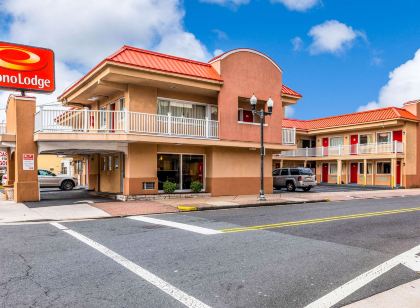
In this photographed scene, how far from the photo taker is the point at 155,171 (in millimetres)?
18531

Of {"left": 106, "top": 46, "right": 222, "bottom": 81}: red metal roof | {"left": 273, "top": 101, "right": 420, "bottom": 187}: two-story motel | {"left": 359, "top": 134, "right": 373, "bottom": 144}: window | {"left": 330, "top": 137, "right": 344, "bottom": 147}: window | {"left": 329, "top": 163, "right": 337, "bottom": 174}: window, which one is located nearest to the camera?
{"left": 106, "top": 46, "right": 222, "bottom": 81}: red metal roof

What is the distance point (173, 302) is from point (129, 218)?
8.08 metres

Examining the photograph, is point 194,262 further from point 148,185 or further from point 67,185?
point 67,185

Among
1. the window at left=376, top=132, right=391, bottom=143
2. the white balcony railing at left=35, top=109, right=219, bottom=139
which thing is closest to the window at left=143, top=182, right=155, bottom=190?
the white balcony railing at left=35, top=109, right=219, bottom=139

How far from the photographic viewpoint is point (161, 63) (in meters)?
18.4

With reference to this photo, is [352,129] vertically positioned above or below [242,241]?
above

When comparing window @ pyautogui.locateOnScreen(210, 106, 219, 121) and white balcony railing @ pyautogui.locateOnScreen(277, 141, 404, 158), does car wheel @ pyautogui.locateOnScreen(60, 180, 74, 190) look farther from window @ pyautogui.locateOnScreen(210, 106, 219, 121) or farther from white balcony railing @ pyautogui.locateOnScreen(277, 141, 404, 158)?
white balcony railing @ pyautogui.locateOnScreen(277, 141, 404, 158)

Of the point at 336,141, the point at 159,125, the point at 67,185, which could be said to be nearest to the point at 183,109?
the point at 159,125

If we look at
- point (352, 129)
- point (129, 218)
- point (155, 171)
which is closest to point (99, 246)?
point (129, 218)

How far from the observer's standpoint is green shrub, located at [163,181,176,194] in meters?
18.5

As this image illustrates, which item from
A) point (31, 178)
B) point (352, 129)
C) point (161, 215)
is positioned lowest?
point (161, 215)

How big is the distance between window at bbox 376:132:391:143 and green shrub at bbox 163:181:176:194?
24855 mm

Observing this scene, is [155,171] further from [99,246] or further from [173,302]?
[173,302]

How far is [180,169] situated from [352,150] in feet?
74.1
